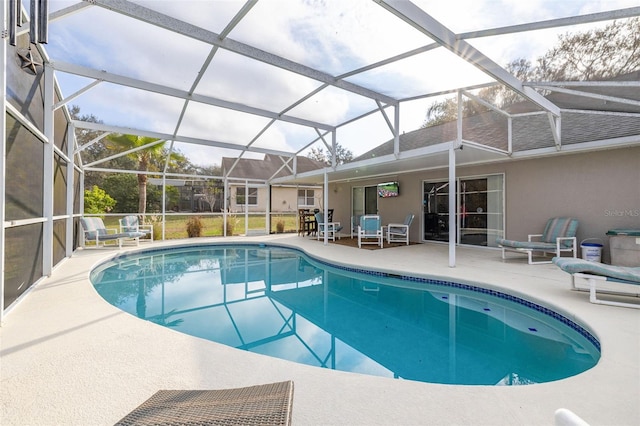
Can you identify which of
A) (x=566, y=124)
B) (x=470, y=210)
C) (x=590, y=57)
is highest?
(x=590, y=57)

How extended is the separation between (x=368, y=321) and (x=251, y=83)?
17.5 ft

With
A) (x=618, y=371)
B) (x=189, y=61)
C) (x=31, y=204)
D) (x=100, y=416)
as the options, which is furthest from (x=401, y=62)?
(x=31, y=204)

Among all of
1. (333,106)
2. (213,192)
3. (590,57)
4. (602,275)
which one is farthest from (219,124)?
(590,57)

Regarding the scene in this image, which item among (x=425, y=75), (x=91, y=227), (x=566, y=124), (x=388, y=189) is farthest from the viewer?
(x=388, y=189)

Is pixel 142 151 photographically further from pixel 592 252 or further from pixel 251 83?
pixel 592 252

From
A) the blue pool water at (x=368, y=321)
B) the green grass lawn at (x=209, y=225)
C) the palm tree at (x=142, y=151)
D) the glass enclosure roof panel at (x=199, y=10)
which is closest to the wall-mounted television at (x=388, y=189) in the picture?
the blue pool water at (x=368, y=321)

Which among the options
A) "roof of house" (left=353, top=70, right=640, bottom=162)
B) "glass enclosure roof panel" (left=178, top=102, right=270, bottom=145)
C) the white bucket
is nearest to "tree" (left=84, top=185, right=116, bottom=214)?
"glass enclosure roof panel" (left=178, top=102, right=270, bottom=145)

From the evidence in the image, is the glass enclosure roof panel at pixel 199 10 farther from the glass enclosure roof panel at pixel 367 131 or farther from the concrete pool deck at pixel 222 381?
the glass enclosure roof panel at pixel 367 131

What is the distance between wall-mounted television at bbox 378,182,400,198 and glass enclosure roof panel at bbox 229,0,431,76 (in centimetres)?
641

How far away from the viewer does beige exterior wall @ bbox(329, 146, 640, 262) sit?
6340 mm

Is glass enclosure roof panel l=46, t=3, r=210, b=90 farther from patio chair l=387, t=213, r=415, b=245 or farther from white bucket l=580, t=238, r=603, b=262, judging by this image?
white bucket l=580, t=238, r=603, b=262

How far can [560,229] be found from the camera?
22.6ft

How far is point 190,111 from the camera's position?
8.02m

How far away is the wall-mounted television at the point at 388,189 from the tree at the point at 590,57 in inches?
162
